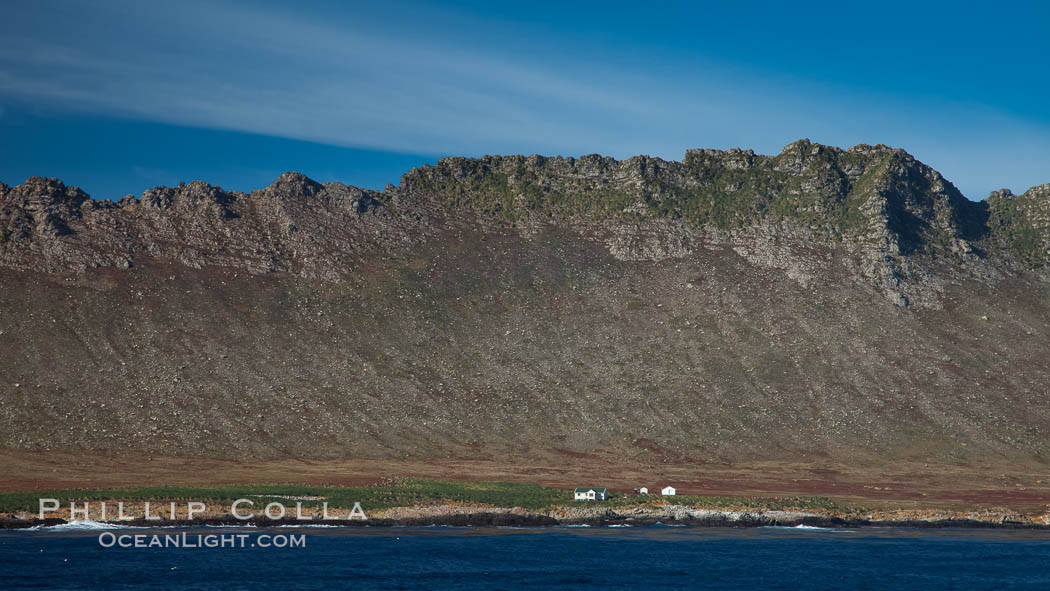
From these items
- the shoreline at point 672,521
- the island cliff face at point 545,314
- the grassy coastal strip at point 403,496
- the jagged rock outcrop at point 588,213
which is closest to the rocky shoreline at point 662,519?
the shoreline at point 672,521

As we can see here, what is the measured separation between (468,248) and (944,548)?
108 metres

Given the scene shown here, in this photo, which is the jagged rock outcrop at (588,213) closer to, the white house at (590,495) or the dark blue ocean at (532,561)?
the white house at (590,495)

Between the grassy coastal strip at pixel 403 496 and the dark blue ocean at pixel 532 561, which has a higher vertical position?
the grassy coastal strip at pixel 403 496

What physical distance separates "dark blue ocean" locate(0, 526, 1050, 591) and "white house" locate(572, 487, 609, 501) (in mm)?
8731

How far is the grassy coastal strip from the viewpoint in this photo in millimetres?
88562

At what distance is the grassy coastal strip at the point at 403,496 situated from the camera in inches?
3487

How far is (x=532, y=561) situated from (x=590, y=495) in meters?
27.1

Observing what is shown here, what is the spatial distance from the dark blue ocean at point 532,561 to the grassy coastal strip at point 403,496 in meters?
6.40

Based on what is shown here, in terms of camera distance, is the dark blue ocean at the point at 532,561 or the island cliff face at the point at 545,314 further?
the island cliff face at the point at 545,314

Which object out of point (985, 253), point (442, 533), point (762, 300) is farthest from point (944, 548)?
point (985, 253)

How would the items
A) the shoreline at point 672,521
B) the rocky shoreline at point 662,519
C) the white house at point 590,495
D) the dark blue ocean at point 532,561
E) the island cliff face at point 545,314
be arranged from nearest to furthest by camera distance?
the dark blue ocean at point 532,561, the shoreline at point 672,521, the rocky shoreline at point 662,519, the white house at point 590,495, the island cliff face at point 545,314

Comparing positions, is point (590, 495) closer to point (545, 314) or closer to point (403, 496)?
point (403, 496)

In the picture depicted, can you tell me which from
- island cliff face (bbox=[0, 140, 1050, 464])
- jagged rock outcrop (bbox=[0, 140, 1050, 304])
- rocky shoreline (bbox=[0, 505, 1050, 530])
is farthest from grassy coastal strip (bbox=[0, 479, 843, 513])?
jagged rock outcrop (bbox=[0, 140, 1050, 304])

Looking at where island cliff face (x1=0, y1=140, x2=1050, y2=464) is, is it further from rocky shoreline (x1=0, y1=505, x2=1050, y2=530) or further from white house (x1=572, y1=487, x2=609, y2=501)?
rocky shoreline (x1=0, y1=505, x2=1050, y2=530)
